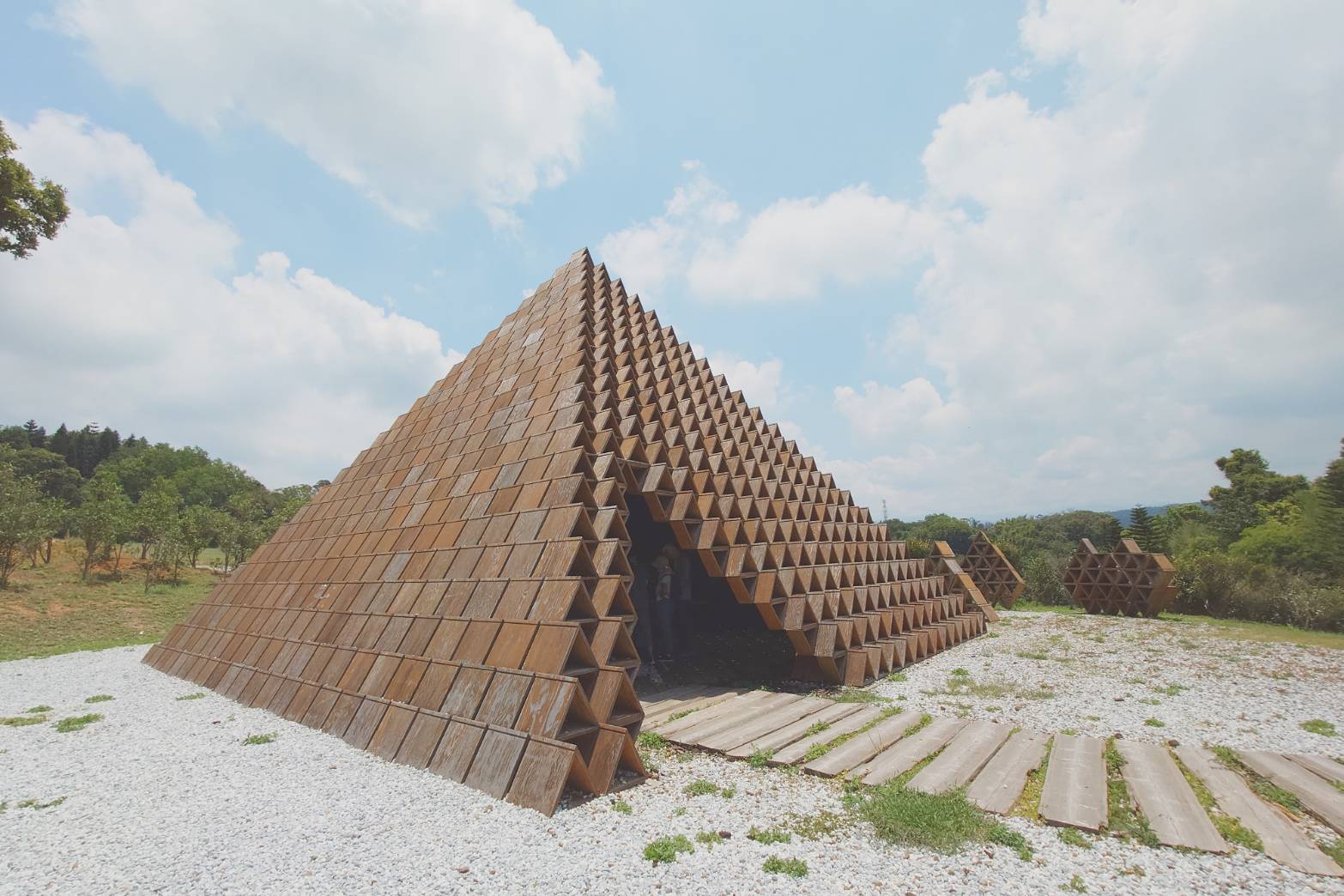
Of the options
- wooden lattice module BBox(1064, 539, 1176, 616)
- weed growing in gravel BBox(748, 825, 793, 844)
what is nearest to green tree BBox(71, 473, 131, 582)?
weed growing in gravel BBox(748, 825, 793, 844)

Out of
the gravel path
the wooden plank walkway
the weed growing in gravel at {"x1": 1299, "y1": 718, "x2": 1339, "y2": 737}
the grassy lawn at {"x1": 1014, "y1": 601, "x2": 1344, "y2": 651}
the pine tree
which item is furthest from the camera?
the pine tree

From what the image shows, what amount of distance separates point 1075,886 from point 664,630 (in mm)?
7631

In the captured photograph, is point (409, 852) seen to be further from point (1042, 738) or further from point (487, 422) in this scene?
point (487, 422)

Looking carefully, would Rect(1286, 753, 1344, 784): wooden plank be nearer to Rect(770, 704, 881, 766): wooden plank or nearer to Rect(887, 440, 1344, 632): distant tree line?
Rect(770, 704, 881, 766): wooden plank

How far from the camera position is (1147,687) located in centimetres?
957

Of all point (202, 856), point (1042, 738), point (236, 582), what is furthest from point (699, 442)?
point (236, 582)

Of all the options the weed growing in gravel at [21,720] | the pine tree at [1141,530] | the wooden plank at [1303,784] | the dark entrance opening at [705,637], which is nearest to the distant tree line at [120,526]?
the weed growing in gravel at [21,720]

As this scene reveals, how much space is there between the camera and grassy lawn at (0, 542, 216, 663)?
1752 centimetres

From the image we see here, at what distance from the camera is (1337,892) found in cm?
371

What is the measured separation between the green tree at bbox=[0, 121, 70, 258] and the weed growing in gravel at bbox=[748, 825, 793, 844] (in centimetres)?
2253

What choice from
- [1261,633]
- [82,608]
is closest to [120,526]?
[82,608]

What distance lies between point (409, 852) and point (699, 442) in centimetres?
783

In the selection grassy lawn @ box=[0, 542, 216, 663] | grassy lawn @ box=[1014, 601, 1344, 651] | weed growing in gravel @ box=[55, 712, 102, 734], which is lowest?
grassy lawn @ box=[0, 542, 216, 663]

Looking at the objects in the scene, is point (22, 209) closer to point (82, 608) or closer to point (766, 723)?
point (82, 608)
